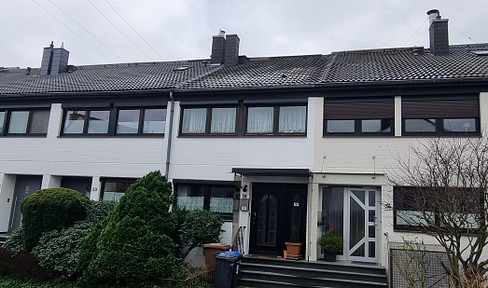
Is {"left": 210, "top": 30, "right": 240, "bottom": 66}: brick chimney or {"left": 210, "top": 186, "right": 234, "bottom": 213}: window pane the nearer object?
{"left": 210, "top": 186, "right": 234, "bottom": 213}: window pane

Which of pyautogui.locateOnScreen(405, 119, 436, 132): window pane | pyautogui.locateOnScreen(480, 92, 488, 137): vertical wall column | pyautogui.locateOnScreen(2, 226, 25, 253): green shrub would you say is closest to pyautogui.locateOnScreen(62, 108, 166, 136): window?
pyautogui.locateOnScreen(2, 226, 25, 253): green shrub

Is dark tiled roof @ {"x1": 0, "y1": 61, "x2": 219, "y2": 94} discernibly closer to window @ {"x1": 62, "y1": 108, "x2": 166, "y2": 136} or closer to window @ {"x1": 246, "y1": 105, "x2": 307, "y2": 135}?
window @ {"x1": 62, "y1": 108, "x2": 166, "y2": 136}

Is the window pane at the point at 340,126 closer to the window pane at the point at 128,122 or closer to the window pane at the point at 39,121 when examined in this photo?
the window pane at the point at 128,122

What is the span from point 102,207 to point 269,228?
5.19 m

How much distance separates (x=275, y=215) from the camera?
13031 millimetres

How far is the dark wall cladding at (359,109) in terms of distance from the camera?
12.2 m

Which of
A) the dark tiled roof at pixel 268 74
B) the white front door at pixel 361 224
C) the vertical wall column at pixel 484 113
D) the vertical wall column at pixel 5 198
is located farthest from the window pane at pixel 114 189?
the vertical wall column at pixel 484 113

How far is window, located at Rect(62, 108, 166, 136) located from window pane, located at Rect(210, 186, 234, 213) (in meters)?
2.86

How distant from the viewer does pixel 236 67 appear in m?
17.7

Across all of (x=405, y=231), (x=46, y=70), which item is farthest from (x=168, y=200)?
(x=46, y=70)

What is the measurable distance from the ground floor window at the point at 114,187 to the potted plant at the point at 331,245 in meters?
6.89

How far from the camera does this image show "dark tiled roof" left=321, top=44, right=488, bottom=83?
12.3 metres

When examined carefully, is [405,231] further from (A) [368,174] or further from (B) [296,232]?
(B) [296,232]

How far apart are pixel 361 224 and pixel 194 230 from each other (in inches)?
193
